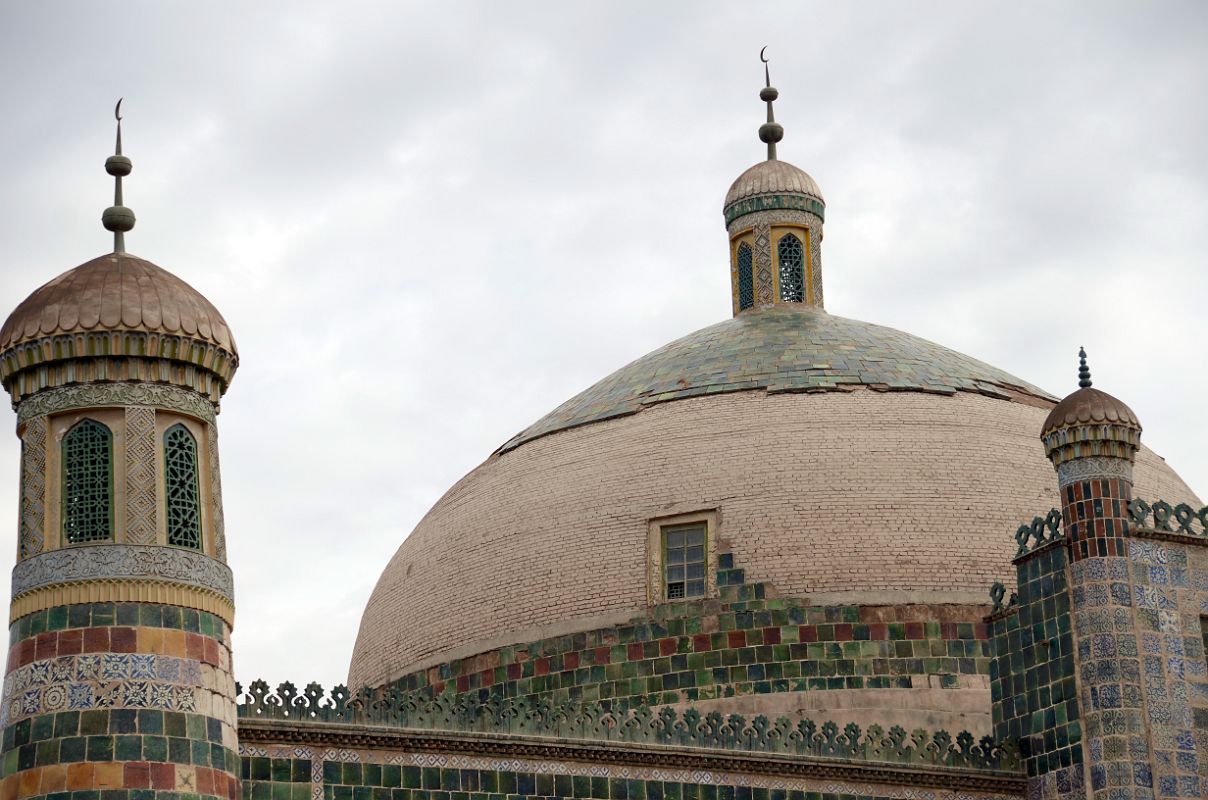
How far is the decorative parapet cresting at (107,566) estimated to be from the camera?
17.9 meters

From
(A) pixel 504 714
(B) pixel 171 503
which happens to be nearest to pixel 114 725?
(B) pixel 171 503

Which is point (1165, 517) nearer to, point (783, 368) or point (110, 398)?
point (783, 368)

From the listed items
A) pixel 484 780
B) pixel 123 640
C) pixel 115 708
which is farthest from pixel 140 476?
pixel 484 780

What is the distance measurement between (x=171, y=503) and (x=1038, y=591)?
7659 mm


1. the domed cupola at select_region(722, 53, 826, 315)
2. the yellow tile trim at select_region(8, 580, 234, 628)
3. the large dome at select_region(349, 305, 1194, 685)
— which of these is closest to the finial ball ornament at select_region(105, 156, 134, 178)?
the yellow tile trim at select_region(8, 580, 234, 628)

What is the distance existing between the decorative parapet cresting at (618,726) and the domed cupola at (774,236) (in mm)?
8191

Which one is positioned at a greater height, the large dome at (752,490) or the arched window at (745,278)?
the arched window at (745,278)

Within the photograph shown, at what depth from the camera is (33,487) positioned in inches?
722

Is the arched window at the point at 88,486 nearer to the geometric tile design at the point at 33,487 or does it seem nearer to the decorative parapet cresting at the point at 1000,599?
the geometric tile design at the point at 33,487

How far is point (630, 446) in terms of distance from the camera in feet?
85.9

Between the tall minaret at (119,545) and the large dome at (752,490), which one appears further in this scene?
the large dome at (752,490)

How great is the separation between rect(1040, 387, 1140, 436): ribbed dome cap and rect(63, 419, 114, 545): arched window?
26.9ft

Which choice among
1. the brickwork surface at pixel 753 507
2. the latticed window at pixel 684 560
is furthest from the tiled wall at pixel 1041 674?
the latticed window at pixel 684 560

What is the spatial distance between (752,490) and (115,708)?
9.12m
